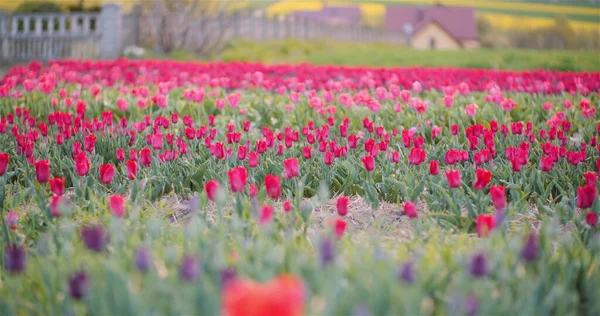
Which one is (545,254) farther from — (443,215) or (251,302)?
(251,302)

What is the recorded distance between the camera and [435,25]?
146 ft

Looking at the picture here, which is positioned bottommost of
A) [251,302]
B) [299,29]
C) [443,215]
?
[443,215]

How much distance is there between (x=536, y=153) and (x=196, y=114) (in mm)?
2911

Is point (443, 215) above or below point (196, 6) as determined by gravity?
below

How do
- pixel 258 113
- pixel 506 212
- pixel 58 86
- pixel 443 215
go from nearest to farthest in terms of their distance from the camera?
pixel 506 212
pixel 443 215
pixel 258 113
pixel 58 86

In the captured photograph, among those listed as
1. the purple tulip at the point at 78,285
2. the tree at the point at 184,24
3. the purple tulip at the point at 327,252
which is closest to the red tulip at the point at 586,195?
the purple tulip at the point at 327,252

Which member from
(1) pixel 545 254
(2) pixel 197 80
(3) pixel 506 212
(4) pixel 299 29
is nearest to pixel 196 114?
(2) pixel 197 80

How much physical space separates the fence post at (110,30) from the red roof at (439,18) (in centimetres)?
3373

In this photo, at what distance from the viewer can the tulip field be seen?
1.53 metres

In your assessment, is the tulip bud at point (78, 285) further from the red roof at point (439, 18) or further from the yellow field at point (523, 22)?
the red roof at point (439, 18)

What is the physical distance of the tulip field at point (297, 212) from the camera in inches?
60.4

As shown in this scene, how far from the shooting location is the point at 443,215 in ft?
9.39

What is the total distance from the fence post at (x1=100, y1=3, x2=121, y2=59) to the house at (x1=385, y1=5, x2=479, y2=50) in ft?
97.8

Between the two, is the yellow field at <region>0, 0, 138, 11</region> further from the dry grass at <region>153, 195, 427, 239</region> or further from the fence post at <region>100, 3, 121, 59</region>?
the dry grass at <region>153, 195, 427, 239</region>
